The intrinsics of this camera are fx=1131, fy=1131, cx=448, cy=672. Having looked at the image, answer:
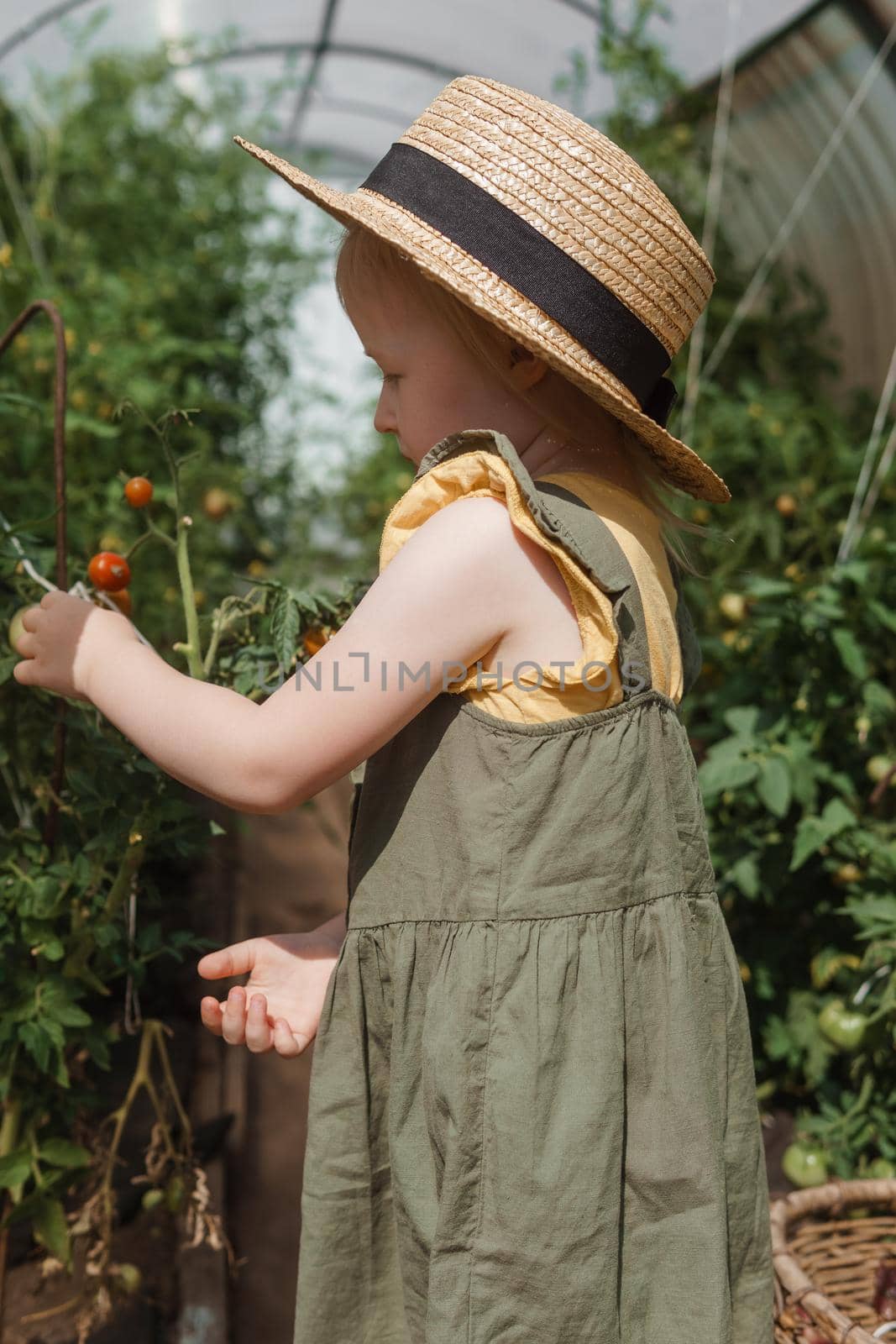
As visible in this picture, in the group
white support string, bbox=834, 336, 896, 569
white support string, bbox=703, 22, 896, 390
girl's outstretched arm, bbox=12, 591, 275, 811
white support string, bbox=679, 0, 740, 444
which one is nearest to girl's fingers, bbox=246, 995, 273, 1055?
girl's outstretched arm, bbox=12, 591, 275, 811

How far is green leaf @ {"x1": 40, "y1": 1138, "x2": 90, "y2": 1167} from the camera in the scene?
139 cm

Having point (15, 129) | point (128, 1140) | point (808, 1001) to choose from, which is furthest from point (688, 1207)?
point (15, 129)

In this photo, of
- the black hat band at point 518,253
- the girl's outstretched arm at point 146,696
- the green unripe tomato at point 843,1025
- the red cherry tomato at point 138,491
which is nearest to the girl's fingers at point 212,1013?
the girl's outstretched arm at point 146,696

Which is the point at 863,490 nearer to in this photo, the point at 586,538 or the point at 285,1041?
the point at 586,538

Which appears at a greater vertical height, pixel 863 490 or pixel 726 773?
pixel 863 490

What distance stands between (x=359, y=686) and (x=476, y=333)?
333mm

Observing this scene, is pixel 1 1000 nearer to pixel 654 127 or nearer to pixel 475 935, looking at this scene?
pixel 475 935

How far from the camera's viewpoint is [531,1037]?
94 cm

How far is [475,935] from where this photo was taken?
0.96 metres

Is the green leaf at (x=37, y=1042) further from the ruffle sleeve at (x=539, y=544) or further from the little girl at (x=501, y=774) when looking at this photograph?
the ruffle sleeve at (x=539, y=544)

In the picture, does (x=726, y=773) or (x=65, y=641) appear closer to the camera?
(x=65, y=641)

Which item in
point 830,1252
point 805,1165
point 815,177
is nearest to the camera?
point 830,1252

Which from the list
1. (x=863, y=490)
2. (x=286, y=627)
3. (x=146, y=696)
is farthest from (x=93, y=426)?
(x=863, y=490)

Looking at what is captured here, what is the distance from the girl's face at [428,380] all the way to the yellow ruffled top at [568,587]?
6 cm
